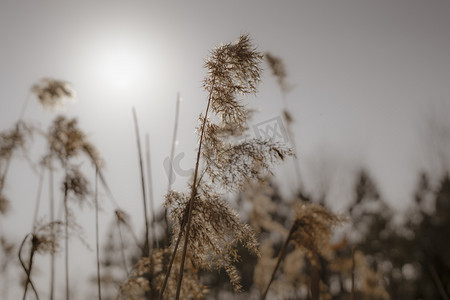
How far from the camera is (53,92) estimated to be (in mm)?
4176

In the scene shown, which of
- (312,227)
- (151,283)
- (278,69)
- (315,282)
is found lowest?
(315,282)

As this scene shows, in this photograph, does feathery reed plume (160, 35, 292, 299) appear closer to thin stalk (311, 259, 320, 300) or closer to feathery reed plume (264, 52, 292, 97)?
thin stalk (311, 259, 320, 300)

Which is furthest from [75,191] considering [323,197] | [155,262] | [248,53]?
[323,197]

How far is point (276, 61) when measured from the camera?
15.5ft

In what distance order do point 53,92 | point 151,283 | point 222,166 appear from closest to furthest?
1. point 222,166
2. point 151,283
3. point 53,92

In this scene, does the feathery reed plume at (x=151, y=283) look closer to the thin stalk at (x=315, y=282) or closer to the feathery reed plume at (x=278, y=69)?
the thin stalk at (x=315, y=282)

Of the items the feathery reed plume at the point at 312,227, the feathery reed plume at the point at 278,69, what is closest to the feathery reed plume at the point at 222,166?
the feathery reed plume at the point at 312,227

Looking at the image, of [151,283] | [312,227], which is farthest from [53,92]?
[312,227]

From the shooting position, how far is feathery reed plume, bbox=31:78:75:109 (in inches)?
→ 164

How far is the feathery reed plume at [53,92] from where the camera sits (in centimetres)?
416

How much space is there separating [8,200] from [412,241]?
22827 mm

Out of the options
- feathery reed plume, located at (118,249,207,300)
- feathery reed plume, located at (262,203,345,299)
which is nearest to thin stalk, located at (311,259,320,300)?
feathery reed plume, located at (262,203,345,299)

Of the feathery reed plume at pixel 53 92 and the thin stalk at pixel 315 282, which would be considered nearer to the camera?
the thin stalk at pixel 315 282

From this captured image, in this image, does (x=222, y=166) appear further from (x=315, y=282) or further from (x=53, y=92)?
(x=53, y=92)
